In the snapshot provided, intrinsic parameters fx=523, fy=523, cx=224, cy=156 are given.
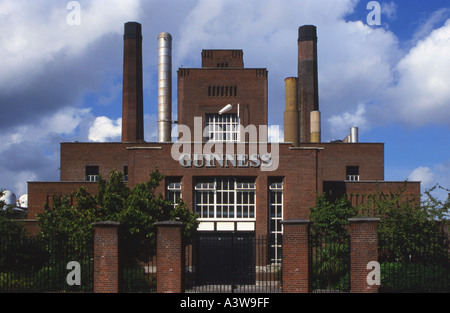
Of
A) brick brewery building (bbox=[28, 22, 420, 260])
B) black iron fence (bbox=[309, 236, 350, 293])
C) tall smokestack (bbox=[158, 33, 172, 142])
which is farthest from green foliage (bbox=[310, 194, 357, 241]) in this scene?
tall smokestack (bbox=[158, 33, 172, 142])

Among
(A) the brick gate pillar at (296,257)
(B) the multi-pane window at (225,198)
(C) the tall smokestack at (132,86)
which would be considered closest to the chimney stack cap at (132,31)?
(C) the tall smokestack at (132,86)

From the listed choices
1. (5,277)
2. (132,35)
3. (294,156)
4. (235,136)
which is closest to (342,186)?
(294,156)

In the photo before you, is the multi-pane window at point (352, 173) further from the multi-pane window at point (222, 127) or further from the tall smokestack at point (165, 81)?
the tall smokestack at point (165, 81)

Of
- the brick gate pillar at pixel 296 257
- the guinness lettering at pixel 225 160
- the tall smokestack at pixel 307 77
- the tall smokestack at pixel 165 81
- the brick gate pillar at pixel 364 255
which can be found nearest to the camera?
the brick gate pillar at pixel 364 255

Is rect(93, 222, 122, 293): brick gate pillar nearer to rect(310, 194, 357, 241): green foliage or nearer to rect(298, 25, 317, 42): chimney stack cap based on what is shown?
rect(310, 194, 357, 241): green foliage

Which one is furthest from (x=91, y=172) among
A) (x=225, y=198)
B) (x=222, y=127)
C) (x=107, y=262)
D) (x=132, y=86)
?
(x=107, y=262)

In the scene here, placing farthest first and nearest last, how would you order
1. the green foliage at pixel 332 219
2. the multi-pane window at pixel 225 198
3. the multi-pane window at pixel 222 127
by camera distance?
1. the multi-pane window at pixel 222 127
2. the multi-pane window at pixel 225 198
3. the green foliage at pixel 332 219

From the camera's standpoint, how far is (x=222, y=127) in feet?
122

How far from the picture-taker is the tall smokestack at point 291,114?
1242 inches

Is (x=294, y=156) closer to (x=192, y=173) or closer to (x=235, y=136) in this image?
(x=192, y=173)

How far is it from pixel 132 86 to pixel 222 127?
11323 millimetres

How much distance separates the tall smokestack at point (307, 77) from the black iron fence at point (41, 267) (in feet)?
97.2

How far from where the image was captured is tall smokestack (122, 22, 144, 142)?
1738 inches

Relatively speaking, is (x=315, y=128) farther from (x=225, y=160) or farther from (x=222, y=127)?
(x=225, y=160)
